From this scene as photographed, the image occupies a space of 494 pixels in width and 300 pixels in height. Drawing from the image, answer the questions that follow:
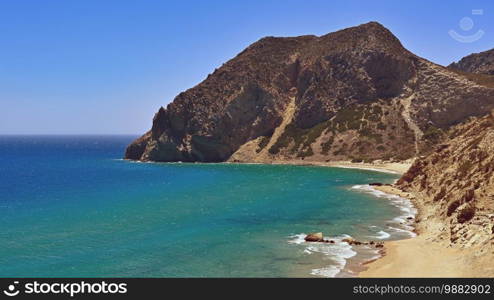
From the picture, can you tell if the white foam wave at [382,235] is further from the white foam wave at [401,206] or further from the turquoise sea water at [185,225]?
the white foam wave at [401,206]

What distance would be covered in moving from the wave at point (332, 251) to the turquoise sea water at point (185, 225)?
100 millimetres

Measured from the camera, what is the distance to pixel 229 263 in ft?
124

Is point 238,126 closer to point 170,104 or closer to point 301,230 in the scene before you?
point 170,104

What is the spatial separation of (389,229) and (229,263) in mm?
21816

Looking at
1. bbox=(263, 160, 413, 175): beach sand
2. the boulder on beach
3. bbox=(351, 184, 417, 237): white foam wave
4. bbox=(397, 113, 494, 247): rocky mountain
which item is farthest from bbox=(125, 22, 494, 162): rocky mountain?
the boulder on beach

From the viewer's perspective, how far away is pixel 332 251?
4147 centimetres

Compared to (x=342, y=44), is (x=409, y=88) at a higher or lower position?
lower

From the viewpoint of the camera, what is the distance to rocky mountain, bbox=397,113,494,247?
129 feet

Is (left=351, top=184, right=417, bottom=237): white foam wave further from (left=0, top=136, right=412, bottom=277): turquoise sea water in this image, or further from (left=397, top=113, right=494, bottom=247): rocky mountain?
(left=397, top=113, right=494, bottom=247): rocky mountain

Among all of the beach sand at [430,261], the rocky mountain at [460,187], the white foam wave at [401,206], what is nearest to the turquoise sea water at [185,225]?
the white foam wave at [401,206]

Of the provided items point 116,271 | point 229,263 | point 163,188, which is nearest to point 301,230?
point 229,263

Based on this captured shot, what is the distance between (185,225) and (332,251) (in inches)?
775

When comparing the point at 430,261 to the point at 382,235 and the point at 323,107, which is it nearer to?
the point at 382,235

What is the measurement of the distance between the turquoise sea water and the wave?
0.33 feet
